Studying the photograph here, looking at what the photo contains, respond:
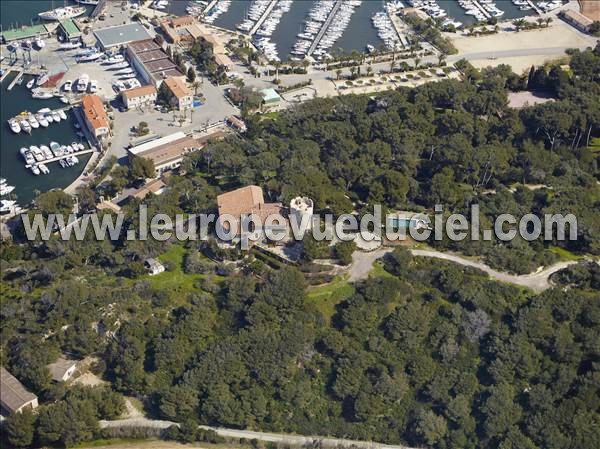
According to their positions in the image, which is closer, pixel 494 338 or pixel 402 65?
pixel 494 338

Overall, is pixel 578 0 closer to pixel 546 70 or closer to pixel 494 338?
pixel 546 70

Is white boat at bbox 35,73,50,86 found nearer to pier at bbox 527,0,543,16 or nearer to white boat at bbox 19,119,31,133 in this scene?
white boat at bbox 19,119,31,133

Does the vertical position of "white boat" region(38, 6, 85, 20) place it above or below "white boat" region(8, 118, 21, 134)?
above

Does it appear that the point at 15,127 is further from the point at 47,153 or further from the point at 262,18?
the point at 262,18

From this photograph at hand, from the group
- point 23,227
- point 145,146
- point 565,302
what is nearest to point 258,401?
point 565,302

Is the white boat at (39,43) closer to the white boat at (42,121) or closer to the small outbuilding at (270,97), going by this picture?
the white boat at (42,121)

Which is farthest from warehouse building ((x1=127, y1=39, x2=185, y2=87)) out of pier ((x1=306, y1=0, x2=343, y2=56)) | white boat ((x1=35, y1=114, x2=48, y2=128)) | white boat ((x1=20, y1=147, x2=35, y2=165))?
pier ((x1=306, y1=0, x2=343, y2=56))
